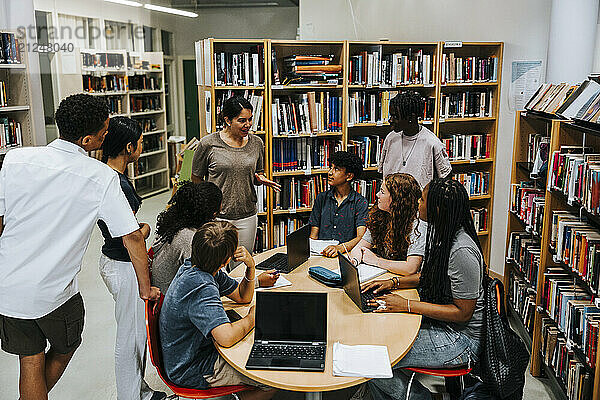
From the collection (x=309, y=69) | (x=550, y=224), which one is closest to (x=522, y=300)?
(x=550, y=224)

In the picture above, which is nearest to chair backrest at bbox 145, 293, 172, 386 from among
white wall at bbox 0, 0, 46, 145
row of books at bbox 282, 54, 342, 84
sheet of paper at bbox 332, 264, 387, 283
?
sheet of paper at bbox 332, 264, 387, 283

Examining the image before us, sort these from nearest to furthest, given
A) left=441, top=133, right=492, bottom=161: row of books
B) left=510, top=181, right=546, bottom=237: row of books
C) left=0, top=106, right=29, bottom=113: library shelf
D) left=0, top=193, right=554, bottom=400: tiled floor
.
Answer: left=0, top=193, right=554, bottom=400: tiled floor → left=510, top=181, right=546, bottom=237: row of books → left=441, top=133, right=492, bottom=161: row of books → left=0, top=106, right=29, bottom=113: library shelf

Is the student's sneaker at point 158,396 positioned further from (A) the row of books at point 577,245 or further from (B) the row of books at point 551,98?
(B) the row of books at point 551,98

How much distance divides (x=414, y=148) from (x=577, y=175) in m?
1.53

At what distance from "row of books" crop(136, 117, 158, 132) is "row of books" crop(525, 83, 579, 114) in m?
6.87

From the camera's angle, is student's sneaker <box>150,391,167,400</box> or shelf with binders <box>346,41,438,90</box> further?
shelf with binders <box>346,41,438,90</box>

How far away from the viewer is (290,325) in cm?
236

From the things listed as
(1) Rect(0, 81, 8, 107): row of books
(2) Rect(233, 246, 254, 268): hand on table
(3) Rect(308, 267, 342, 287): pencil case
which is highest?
(1) Rect(0, 81, 8, 107): row of books

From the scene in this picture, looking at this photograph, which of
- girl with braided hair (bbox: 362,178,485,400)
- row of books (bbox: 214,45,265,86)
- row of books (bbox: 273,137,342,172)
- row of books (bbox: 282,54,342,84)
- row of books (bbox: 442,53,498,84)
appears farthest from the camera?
row of books (bbox: 442,53,498,84)

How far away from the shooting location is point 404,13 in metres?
6.25

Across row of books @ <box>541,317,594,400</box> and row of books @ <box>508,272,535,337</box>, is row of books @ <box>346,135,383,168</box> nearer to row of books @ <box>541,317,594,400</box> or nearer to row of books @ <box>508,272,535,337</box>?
row of books @ <box>508,272,535,337</box>

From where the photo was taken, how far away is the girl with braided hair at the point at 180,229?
2.95 metres

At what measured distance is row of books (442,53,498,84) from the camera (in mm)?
5406

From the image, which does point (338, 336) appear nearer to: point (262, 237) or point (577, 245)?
point (577, 245)
